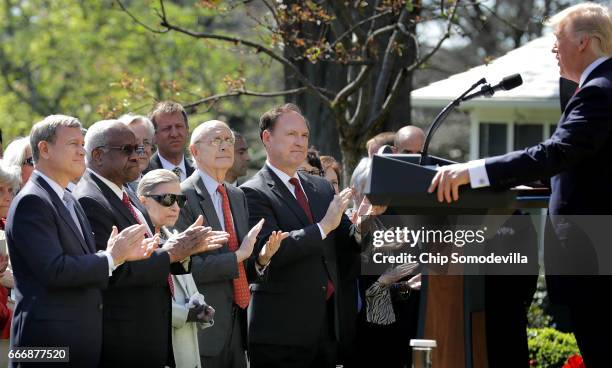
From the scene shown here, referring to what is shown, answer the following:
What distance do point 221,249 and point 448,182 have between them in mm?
2345

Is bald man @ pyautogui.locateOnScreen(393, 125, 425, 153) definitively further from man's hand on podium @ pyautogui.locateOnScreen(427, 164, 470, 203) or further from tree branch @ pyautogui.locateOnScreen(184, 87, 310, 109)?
man's hand on podium @ pyautogui.locateOnScreen(427, 164, 470, 203)

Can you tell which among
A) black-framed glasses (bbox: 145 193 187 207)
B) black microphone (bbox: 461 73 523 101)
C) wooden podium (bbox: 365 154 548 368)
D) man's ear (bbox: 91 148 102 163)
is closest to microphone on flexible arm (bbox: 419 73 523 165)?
black microphone (bbox: 461 73 523 101)

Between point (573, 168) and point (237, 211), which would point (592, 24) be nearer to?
point (573, 168)

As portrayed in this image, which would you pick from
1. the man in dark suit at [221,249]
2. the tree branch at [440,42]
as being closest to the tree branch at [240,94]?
the tree branch at [440,42]

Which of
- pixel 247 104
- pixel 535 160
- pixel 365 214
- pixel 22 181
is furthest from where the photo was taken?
pixel 247 104

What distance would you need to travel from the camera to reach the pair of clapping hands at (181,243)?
522 centimetres

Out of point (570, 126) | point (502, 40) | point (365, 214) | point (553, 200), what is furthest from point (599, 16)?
point (502, 40)

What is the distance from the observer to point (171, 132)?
26.9ft

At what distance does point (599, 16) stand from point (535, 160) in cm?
88

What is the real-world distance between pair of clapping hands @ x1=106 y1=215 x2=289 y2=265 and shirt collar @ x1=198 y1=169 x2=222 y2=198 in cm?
55

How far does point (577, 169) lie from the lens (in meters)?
5.17

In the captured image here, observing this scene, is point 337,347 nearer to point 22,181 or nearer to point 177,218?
point 177,218

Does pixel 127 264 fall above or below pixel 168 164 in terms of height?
below

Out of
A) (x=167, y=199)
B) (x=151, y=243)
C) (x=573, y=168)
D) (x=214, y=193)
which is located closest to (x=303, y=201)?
(x=214, y=193)
